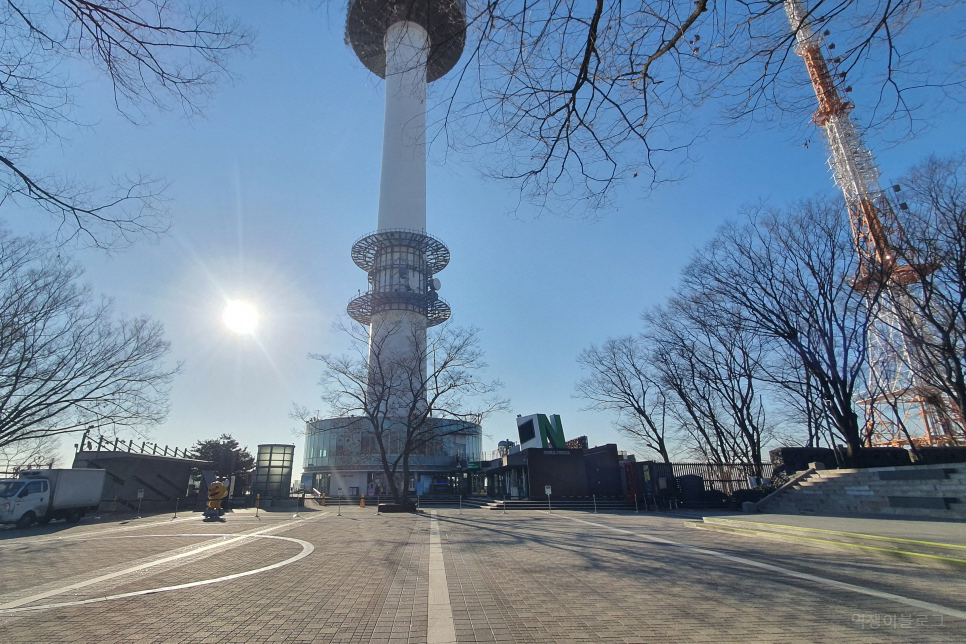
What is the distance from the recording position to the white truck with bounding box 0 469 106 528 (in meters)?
17.4

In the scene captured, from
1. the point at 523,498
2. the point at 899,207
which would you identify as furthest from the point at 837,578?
the point at 523,498

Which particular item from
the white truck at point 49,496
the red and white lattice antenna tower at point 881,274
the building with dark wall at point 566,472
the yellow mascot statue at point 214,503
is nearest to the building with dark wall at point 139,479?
the white truck at point 49,496

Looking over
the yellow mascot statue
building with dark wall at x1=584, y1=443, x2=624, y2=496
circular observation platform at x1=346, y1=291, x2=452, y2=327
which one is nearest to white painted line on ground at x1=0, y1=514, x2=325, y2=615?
the yellow mascot statue

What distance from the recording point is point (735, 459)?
33.2 meters

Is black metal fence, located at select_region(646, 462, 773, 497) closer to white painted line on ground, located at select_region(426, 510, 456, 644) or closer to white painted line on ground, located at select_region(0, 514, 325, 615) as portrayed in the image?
white painted line on ground, located at select_region(426, 510, 456, 644)

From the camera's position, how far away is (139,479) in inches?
1128

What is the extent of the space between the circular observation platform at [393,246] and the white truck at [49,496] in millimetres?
46959

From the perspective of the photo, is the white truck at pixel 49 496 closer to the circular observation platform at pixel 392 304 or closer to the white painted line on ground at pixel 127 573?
the white painted line on ground at pixel 127 573

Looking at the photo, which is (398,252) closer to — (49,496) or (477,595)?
(49,496)

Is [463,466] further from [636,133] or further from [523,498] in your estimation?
[636,133]

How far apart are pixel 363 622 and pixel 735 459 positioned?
3501cm

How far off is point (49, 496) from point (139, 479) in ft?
36.3

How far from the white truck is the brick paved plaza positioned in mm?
9082

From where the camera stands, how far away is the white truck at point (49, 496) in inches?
685
